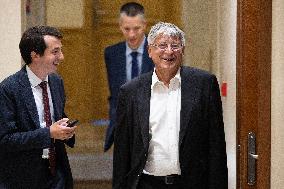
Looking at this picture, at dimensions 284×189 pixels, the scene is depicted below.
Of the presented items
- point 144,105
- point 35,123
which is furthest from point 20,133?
point 144,105

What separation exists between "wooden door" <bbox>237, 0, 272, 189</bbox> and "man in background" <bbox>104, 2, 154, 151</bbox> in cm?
198

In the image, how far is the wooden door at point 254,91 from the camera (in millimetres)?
2666

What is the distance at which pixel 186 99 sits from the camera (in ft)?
9.89

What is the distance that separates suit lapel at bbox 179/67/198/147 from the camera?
2.98m

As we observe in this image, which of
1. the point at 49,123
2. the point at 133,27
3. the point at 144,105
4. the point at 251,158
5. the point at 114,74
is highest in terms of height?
the point at 133,27

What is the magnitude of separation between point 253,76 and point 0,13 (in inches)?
104

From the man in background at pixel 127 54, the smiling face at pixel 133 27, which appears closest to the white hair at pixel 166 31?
the man in background at pixel 127 54

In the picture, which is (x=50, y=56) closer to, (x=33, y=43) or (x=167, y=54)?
(x=33, y=43)

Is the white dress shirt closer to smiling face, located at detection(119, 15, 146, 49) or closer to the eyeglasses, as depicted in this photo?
the eyeglasses

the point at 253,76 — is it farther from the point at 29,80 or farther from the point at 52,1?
the point at 52,1

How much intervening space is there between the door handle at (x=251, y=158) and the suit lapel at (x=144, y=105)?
514 mm

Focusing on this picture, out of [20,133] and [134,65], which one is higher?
[134,65]

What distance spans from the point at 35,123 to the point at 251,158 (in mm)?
1146

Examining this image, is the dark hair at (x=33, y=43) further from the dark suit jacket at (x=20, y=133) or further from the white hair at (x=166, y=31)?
the white hair at (x=166, y=31)
